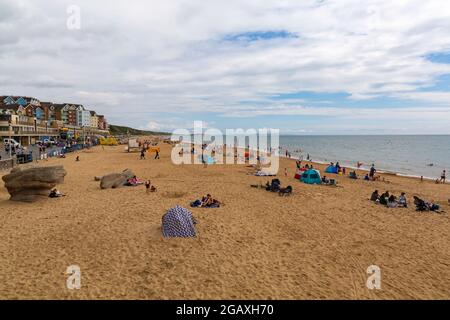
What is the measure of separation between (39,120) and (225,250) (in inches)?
3535

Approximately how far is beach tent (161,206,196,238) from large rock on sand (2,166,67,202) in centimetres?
706

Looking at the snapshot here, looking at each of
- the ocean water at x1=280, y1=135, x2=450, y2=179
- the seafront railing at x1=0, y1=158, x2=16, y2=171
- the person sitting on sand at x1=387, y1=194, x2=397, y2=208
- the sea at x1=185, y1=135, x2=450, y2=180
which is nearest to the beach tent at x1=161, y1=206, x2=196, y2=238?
the person sitting on sand at x1=387, y1=194, x2=397, y2=208

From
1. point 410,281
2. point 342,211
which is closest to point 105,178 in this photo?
point 342,211

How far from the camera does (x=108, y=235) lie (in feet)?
35.4

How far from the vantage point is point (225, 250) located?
388 inches

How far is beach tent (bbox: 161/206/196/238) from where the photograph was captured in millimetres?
10727

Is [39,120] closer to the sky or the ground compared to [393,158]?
closer to the sky

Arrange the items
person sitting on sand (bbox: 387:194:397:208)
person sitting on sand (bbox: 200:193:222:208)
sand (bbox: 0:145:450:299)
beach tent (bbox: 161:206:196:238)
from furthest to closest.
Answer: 1. person sitting on sand (bbox: 387:194:397:208)
2. person sitting on sand (bbox: 200:193:222:208)
3. beach tent (bbox: 161:206:196:238)
4. sand (bbox: 0:145:450:299)

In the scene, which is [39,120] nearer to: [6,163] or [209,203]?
[6,163]

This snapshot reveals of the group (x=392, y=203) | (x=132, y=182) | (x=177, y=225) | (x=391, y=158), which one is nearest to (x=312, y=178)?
(x=392, y=203)

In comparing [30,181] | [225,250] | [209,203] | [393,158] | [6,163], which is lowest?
[225,250]

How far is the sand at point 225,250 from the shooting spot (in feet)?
24.7

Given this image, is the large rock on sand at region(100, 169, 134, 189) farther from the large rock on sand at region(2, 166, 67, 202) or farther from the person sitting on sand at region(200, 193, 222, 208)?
the person sitting on sand at region(200, 193, 222, 208)

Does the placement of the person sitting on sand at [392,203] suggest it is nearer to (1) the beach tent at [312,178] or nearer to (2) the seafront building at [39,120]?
(1) the beach tent at [312,178]
